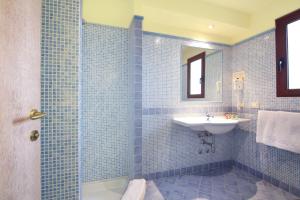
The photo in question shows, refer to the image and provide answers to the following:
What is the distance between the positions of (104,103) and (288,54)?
223 centimetres

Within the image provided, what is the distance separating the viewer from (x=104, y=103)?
1.98 metres

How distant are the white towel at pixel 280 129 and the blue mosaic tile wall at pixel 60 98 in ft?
6.49

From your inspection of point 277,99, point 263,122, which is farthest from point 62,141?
point 277,99

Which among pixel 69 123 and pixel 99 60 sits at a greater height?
pixel 99 60

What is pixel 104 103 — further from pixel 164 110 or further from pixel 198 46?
pixel 198 46

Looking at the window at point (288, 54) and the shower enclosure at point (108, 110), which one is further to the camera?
the shower enclosure at point (108, 110)

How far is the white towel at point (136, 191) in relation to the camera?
160 cm

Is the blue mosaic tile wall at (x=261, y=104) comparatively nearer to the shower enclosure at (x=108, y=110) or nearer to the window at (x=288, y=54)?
the window at (x=288, y=54)

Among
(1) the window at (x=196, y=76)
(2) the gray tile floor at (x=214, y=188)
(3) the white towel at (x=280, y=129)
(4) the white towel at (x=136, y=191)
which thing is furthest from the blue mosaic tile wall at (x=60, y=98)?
(3) the white towel at (x=280, y=129)

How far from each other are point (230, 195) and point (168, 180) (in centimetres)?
72

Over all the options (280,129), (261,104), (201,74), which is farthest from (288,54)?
(201,74)

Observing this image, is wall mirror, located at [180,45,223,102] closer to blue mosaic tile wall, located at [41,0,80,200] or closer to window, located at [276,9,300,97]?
window, located at [276,9,300,97]

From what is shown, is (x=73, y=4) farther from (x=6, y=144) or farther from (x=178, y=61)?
(x=178, y=61)

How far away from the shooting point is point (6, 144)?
1.89ft
